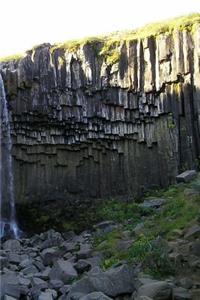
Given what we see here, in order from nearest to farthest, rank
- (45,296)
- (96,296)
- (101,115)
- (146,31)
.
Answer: (96,296)
(45,296)
(101,115)
(146,31)

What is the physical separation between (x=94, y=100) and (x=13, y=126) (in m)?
4.00

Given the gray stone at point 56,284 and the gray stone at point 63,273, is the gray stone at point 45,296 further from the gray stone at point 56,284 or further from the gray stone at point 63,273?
the gray stone at point 63,273

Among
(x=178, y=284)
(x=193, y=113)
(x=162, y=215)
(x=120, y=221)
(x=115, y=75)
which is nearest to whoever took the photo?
(x=178, y=284)

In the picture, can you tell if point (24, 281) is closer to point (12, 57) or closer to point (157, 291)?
point (157, 291)

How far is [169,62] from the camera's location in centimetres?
2075

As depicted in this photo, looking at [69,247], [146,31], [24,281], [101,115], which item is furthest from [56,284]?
[146,31]

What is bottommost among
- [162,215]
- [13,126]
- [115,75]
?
[162,215]

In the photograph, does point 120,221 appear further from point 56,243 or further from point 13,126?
point 13,126

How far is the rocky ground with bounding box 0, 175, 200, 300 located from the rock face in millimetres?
7071

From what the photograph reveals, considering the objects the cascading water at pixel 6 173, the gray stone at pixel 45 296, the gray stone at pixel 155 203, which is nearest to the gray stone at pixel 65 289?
the gray stone at pixel 45 296

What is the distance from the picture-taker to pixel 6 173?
23.0m

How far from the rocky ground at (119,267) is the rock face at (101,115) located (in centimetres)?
707

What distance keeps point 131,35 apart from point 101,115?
4.22 meters

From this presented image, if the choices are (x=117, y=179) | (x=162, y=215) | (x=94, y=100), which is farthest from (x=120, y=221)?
(x=94, y=100)
